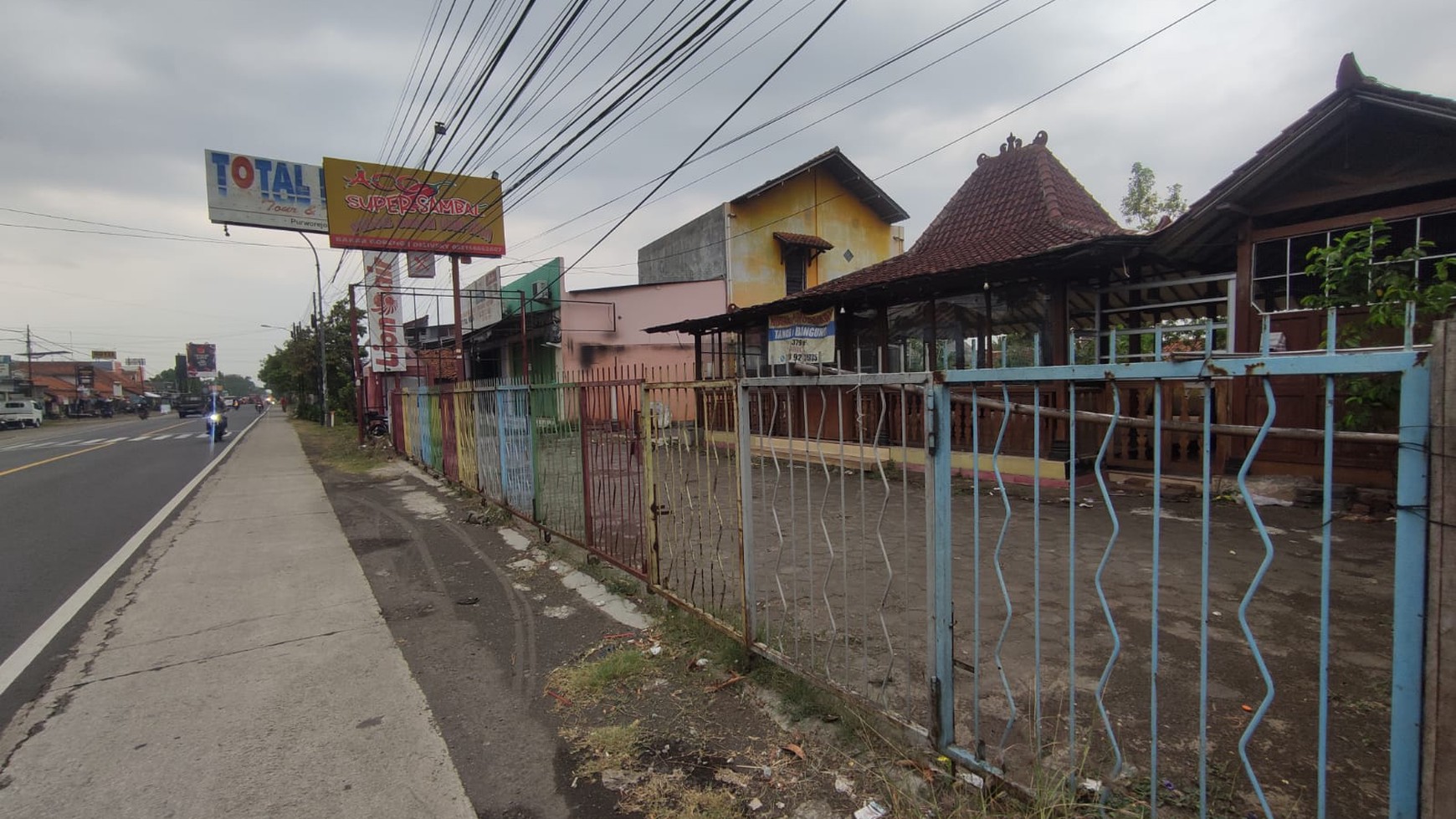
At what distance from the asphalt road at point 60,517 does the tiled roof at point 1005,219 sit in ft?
31.7

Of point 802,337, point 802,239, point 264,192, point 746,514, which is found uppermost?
point 264,192

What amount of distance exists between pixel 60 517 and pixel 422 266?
1149 cm

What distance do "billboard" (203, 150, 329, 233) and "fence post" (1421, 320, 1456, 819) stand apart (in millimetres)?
19873

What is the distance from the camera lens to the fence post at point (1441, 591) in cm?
131

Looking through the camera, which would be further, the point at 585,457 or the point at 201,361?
the point at 201,361

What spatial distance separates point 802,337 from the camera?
470 inches

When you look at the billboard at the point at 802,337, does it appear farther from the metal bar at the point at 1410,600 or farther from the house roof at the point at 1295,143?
the metal bar at the point at 1410,600

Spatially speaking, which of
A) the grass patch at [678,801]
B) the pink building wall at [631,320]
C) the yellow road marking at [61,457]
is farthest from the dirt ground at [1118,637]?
the yellow road marking at [61,457]

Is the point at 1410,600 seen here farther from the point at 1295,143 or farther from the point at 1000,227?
the point at 1000,227

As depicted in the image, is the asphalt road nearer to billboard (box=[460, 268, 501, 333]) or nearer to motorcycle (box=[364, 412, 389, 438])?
motorcycle (box=[364, 412, 389, 438])

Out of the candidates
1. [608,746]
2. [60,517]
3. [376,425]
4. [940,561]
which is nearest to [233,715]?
[608,746]

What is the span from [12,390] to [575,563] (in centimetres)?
6213

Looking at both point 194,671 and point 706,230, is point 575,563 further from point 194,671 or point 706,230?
point 706,230

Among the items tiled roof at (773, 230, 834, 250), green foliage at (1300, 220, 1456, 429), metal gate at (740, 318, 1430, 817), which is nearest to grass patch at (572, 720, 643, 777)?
metal gate at (740, 318, 1430, 817)
